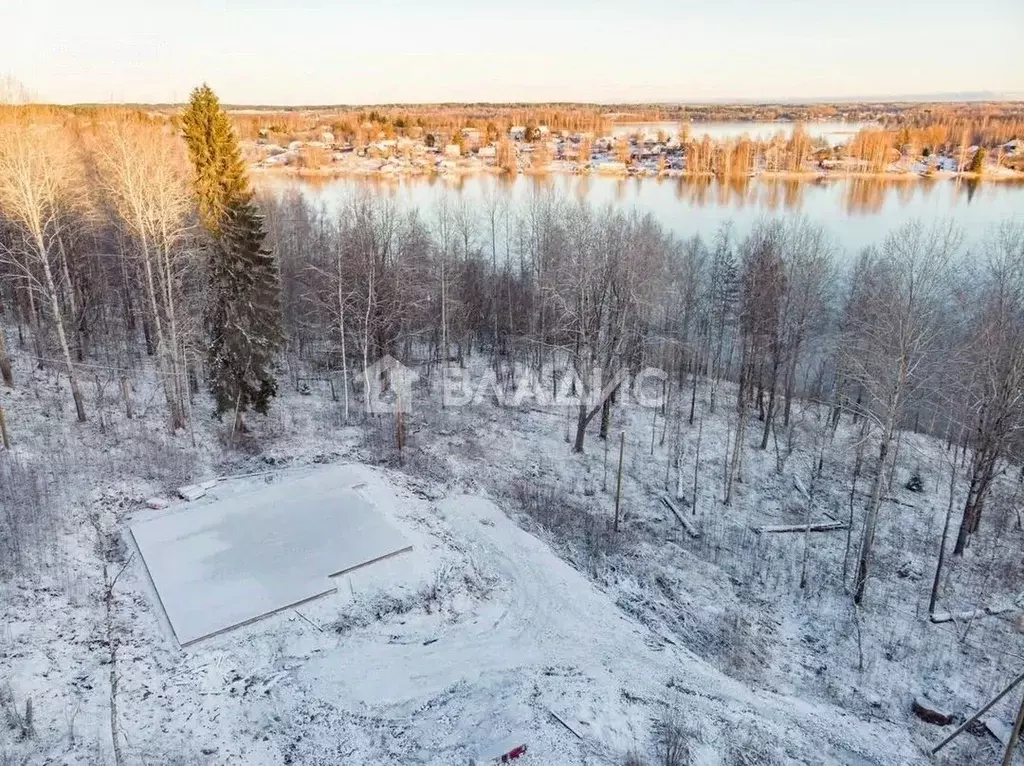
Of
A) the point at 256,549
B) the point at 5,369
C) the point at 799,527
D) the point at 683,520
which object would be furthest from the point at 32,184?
the point at 799,527

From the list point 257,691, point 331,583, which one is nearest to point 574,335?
point 331,583

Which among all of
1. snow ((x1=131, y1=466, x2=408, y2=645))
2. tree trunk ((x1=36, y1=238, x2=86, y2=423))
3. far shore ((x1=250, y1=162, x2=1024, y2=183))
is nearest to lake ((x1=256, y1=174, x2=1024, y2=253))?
far shore ((x1=250, y1=162, x2=1024, y2=183))

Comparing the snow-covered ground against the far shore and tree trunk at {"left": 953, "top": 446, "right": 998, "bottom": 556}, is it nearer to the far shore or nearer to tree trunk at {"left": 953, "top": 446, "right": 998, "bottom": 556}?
tree trunk at {"left": 953, "top": 446, "right": 998, "bottom": 556}

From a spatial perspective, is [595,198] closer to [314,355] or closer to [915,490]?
[314,355]

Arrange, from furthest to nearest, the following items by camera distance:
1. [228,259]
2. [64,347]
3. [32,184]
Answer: [228,259] → [64,347] → [32,184]

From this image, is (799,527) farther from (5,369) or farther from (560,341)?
(5,369)

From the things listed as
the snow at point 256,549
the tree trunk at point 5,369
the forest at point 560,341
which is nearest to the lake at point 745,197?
the forest at point 560,341

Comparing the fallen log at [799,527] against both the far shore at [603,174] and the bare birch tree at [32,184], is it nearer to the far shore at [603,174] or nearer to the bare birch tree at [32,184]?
the bare birch tree at [32,184]
